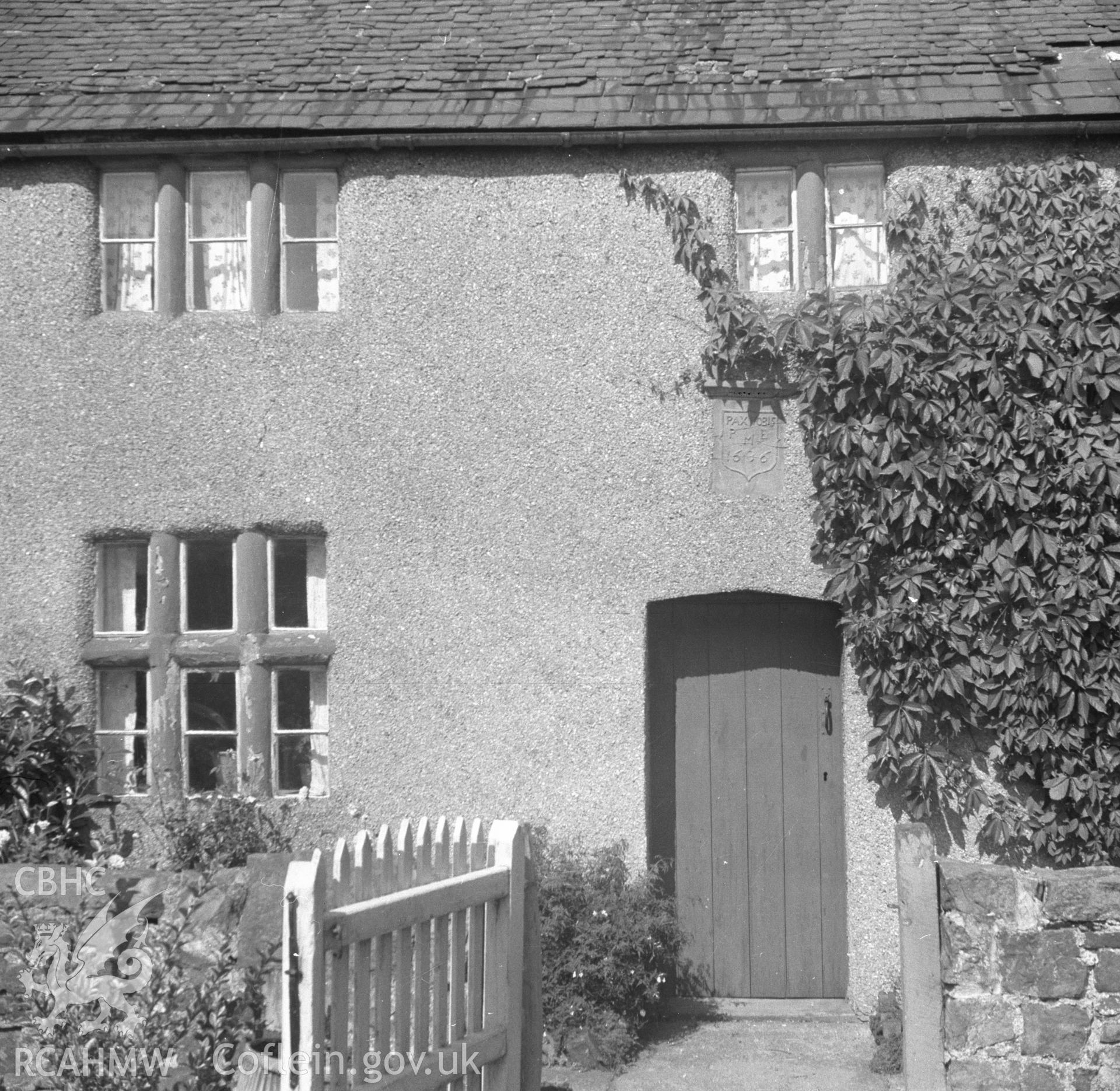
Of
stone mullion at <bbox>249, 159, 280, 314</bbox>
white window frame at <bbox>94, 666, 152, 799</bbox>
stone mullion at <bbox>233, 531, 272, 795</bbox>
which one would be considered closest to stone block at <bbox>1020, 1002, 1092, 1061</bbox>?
stone mullion at <bbox>233, 531, 272, 795</bbox>

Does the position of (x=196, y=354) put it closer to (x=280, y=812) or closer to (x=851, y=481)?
(x=280, y=812)

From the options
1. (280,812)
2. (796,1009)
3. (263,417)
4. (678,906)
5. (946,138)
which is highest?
(946,138)

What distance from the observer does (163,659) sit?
23.5 ft

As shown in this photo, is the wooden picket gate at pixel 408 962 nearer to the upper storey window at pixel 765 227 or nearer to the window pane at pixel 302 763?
the window pane at pixel 302 763

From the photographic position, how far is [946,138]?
6.89 m

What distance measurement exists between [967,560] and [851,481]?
730mm

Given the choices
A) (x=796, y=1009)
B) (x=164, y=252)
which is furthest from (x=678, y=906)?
(x=164, y=252)

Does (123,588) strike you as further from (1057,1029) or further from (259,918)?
(1057,1029)

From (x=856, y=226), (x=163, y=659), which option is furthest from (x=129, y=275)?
(x=856, y=226)

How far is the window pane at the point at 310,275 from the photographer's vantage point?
733 centimetres

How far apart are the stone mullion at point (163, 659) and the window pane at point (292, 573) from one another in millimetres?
581

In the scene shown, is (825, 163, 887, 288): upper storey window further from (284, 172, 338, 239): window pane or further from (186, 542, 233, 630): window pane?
(186, 542, 233, 630): window pane

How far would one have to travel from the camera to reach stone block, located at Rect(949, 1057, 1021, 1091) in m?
4.63

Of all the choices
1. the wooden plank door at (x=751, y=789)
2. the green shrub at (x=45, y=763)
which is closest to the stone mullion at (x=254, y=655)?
the green shrub at (x=45, y=763)
